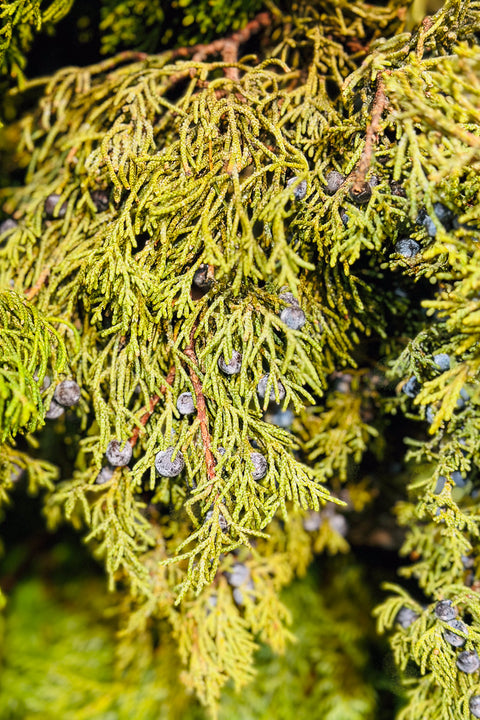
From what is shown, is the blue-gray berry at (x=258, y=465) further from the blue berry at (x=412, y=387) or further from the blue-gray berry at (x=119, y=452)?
the blue berry at (x=412, y=387)

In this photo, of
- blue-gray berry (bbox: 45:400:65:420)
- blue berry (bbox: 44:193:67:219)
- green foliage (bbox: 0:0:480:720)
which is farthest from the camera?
blue berry (bbox: 44:193:67:219)

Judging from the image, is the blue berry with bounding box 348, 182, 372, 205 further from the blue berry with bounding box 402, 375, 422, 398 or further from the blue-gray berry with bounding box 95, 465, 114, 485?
the blue-gray berry with bounding box 95, 465, 114, 485

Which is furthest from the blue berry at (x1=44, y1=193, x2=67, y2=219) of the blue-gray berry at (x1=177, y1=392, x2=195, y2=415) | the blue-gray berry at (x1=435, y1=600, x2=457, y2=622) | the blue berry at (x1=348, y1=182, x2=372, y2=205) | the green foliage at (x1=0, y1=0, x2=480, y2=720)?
the blue-gray berry at (x1=435, y1=600, x2=457, y2=622)

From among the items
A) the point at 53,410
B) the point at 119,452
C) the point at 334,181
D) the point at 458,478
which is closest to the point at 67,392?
the point at 53,410

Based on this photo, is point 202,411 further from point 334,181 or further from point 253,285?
point 334,181

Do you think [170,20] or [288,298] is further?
[170,20]


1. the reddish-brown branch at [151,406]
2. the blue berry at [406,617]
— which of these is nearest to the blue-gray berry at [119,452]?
the reddish-brown branch at [151,406]

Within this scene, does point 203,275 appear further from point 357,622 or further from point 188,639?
point 357,622
